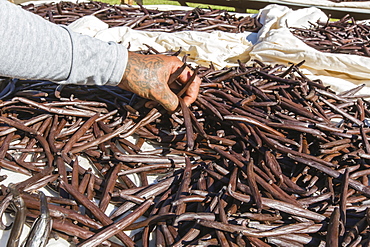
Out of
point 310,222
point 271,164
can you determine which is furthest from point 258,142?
point 310,222

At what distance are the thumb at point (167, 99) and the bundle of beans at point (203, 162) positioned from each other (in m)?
0.05

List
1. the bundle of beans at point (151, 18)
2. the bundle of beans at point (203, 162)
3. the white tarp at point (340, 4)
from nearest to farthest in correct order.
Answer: the bundle of beans at point (203, 162), the bundle of beans at point (151, 18), the white tarp at point (340, 4)

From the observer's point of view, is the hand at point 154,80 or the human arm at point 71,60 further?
the hand at point 154,80

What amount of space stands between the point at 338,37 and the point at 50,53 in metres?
2.65

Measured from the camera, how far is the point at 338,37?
10.1 ft

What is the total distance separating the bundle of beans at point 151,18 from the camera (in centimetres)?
328

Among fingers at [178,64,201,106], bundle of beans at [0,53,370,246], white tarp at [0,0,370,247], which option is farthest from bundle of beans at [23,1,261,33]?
fingers at [178,64,201,106]

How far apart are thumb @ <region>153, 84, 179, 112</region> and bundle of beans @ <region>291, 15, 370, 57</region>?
1715 mm

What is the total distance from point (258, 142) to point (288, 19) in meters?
2.22

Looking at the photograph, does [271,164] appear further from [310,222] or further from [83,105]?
[83,105]

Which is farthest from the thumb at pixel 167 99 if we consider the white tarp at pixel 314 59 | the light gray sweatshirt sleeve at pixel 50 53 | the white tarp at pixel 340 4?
the white tarp at pixel 340 4

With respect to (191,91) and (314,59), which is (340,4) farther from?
(191,91)

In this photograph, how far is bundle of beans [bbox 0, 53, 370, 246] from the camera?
121cm

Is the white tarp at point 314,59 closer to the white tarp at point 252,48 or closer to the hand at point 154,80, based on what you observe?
the white tarp at point 252,48
